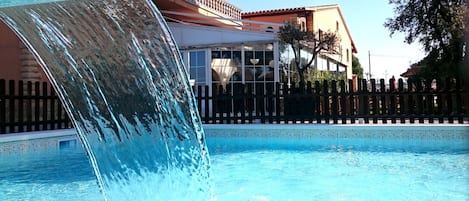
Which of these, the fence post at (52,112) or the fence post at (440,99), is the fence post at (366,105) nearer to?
the fence post at (440,99)

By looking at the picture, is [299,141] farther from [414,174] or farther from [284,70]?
[284,70]

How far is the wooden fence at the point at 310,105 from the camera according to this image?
10.3 m

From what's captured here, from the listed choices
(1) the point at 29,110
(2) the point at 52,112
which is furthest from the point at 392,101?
(1) the point at 29,110

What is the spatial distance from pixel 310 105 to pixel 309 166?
16.9ft

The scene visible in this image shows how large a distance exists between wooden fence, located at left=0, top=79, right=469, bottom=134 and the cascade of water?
23.5 feet

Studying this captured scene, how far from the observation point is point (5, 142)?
8.12 metres

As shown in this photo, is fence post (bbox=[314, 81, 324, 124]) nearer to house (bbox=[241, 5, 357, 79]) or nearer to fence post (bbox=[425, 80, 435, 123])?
fence post (bbox=[425, 80, 435, 123])

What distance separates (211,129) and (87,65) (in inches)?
322

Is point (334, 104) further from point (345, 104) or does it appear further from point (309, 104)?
point (309, 104)

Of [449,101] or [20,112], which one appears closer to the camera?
[20,112]

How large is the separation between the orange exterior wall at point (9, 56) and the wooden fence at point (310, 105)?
129 cm

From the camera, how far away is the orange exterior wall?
12.5 meters

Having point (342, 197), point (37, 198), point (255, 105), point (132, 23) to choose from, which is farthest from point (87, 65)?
point (255, 105)

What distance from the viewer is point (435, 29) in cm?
1451
